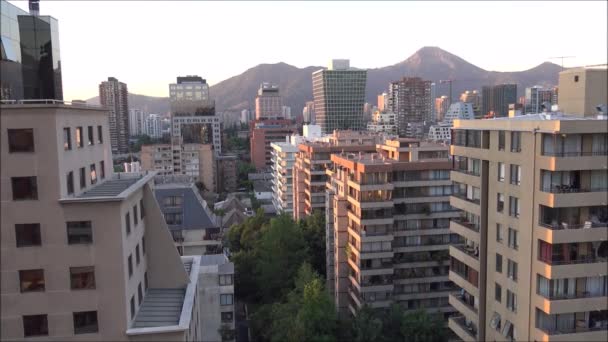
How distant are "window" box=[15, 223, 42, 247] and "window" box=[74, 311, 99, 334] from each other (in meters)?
2.73

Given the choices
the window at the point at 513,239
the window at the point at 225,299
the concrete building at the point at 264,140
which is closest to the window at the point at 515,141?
the window at the point at 513,239

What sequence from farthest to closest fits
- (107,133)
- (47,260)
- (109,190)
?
1. (107,133)
2. (109,190)
3. (47,260)

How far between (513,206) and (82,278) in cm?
1685

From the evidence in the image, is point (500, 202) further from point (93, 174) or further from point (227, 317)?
point (227, 317)

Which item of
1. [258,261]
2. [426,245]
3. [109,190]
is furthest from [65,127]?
[258,261]

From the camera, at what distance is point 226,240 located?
60.0m

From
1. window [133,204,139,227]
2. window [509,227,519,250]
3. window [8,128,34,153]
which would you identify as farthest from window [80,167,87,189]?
window [509,227,519,250]

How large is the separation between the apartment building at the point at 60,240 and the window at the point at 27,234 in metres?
0.03

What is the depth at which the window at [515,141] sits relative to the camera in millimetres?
21031

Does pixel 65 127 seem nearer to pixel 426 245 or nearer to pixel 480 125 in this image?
pixel 480 125

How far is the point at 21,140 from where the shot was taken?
52.4 feet

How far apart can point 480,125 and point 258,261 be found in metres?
28.8

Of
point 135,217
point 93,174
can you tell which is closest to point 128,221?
point 135,217

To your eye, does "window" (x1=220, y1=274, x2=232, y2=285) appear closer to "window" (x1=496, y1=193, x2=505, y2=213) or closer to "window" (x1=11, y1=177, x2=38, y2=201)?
"window" (x1=496, y1=193, x2=505, y2=213)
